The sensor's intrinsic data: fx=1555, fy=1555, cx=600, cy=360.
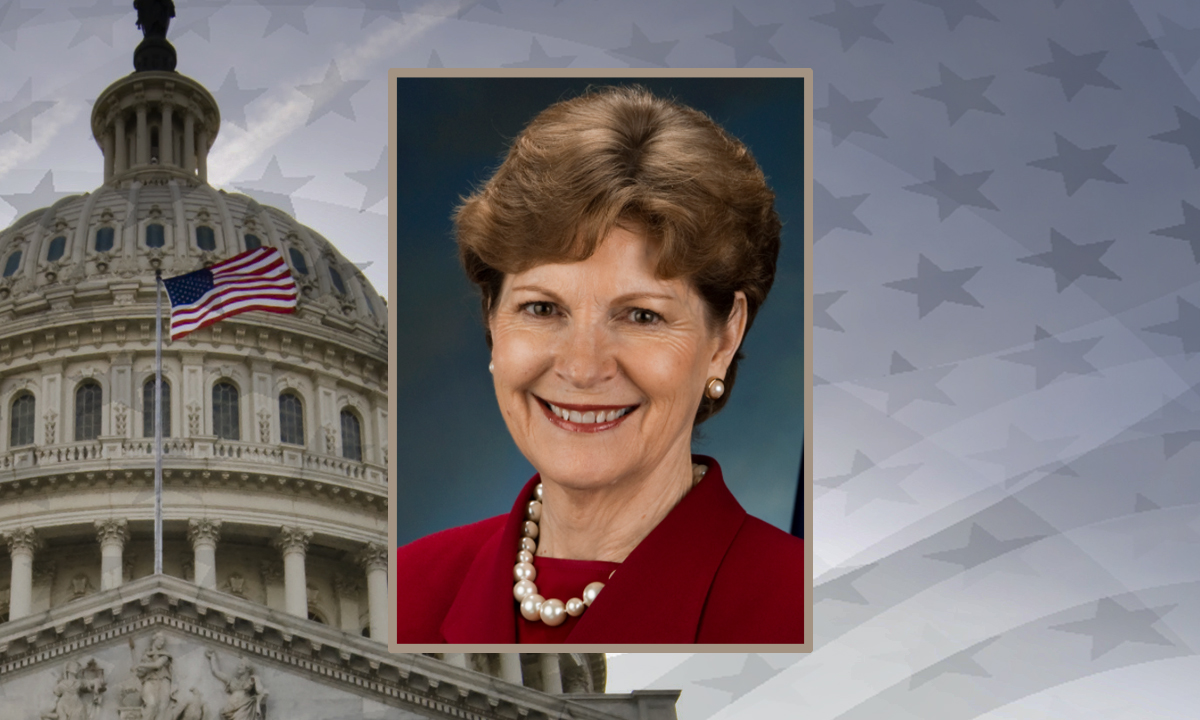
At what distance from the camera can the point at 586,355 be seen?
13586mm

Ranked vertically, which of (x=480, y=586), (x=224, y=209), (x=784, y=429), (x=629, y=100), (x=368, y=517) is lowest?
(x=480, y=586)

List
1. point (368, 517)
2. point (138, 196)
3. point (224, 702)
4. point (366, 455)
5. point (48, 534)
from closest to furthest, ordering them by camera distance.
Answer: point (224, 702)
point (48, 534)
point (368, 517)
point (366, 455)
point (138, 196)

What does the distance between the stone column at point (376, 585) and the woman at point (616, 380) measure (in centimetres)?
2346

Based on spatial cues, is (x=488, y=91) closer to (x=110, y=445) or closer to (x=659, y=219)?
(x=659, y=219)

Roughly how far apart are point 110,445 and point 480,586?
27.1 metres

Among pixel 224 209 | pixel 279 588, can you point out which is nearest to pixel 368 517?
pixel 279 588

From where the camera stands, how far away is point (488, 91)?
14516mm

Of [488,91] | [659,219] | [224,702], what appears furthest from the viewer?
[224,702]

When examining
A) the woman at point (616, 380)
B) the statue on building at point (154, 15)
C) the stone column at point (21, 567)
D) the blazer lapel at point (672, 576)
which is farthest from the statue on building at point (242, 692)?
the statue on building at point (154, 15)

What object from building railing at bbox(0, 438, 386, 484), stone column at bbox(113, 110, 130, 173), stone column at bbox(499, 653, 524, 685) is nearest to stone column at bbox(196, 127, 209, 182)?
stone column at bbox(113, 110, 130, 173)

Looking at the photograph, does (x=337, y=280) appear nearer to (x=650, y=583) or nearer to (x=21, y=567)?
(x=21, y=567)

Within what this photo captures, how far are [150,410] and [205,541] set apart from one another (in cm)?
475

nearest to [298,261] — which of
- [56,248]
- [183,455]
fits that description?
[56,248]

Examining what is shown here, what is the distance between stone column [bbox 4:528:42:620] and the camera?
3575cm
